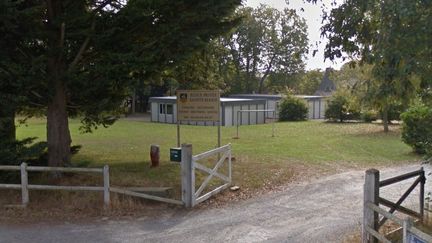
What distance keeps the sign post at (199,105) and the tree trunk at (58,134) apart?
3.47 m

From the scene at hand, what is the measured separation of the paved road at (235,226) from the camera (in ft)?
23.3

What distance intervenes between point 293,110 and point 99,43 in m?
33.6

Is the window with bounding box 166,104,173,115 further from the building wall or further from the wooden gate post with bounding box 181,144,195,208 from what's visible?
the wooden gate post with bounding box 181,144,195,208

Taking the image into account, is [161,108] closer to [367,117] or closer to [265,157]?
[367,117]

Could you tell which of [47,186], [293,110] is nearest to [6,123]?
[47,186]

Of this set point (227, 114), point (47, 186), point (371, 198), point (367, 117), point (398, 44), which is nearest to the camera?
point (398, 44)

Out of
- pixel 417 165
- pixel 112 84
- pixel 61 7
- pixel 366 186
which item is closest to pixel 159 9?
pixel 112 84

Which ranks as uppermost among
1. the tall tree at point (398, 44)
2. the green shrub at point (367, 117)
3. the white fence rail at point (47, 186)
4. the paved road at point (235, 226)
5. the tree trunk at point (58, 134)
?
the tall tree at point (398, 44)

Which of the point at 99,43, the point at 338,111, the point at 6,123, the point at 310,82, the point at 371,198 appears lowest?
the point at 338,111

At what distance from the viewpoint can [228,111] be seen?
35.8 meters

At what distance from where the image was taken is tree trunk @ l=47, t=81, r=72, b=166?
10336 millimetres

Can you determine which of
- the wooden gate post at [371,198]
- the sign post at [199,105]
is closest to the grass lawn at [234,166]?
the sign post at [199,105]

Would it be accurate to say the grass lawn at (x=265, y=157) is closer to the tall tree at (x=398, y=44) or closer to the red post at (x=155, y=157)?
the red post at (x=155, y=157)

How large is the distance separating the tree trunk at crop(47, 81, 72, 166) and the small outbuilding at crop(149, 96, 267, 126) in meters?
24.7
